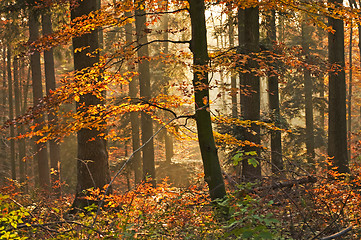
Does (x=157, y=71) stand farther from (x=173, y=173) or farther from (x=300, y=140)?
(x=300, y=140)

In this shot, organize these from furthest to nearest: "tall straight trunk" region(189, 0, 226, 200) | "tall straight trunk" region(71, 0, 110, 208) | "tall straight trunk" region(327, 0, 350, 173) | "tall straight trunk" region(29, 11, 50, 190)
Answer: "tall straight trunk" region(29, 11, 50, 190)
"tall straight trunk" region(327, 0, 350, 173)
"tall straight trunk" region(71, 0, 110, 208)
"tall straight trunk" region(189, 0, 226, 200)

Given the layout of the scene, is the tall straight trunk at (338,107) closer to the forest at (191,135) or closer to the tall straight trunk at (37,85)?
the forest at (191,135)

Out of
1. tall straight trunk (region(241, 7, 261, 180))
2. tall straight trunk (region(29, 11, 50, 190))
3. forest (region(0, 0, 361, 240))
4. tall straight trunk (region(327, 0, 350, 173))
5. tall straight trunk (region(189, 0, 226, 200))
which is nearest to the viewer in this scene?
forest (region(0, 0, 361, 240))

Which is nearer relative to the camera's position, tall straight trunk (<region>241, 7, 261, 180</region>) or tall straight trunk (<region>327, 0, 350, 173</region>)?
tall straight trunk (<region>241, 7, 261, 180</region>)

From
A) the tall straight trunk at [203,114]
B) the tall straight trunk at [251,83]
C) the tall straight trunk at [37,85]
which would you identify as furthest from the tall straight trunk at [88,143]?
the tall straight trunk at [37,85]

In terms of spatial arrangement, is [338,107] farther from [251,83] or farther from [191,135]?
[191,135]

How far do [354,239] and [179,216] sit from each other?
2516 mm

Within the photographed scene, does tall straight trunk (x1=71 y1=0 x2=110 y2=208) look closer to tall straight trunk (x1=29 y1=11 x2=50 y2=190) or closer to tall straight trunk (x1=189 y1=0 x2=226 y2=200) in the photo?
tall straight trunk (x1=189 y1=0 x2=226 y2=200)

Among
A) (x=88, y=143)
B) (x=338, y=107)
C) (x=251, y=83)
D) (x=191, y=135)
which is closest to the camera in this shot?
(x=88, y=143)

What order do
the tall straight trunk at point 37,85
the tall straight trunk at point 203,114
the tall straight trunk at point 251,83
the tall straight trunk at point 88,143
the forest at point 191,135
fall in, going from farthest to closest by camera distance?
the tall straight trunk at point 37,85 → the tall straight trunk at point 251,83 → the tall straight trunk at point 88,143 → the tall straight trunk at point 203,114 → the forest at point 191,135

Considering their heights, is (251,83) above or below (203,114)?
above

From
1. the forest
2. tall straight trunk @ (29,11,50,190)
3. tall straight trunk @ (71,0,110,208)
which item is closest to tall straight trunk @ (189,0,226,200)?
the forest

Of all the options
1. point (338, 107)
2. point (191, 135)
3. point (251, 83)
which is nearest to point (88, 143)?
point (191, 135)

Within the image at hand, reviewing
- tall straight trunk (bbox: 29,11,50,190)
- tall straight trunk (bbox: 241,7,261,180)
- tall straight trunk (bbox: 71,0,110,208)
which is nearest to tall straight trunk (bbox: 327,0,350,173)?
tall straight trunk (bbox: 241,7,261,180)
